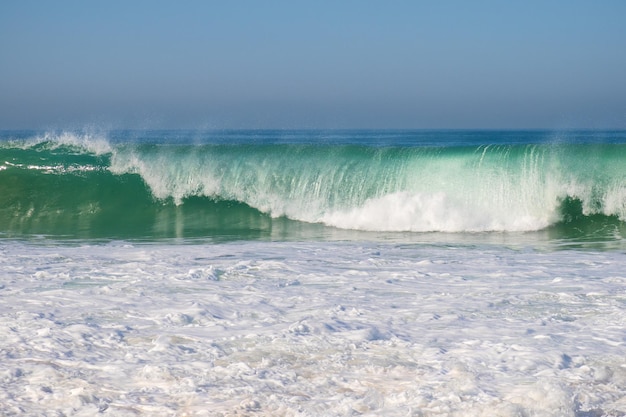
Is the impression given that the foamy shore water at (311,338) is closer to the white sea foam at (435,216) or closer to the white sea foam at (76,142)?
the white sea foam at (435,216)

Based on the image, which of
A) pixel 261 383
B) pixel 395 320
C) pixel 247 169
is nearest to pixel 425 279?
pixel 395 320

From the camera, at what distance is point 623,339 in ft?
14.5

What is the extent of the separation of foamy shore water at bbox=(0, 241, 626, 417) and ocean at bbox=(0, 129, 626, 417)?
16 mm

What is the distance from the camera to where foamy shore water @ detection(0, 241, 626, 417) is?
3.46 meters

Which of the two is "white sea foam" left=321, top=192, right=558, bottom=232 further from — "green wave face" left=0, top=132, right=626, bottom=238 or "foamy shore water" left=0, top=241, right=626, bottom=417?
"foamy shore water" left=0, top=241, right=626, bottom=417

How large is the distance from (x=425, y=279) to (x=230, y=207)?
8206 millimetres

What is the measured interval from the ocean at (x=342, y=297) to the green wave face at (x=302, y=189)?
0.20 feet

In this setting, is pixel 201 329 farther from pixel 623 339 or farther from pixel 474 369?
pixel 623 339

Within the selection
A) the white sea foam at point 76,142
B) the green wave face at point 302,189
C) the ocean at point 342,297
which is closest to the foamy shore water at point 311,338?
the ocean at point 342,297

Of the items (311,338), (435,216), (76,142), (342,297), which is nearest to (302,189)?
(435,216)

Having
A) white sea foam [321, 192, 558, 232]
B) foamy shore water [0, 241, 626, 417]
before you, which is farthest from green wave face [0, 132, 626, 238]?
foamy shore water [0, 241, 626, 417]

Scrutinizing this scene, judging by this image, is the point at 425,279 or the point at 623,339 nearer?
the point at 623,339

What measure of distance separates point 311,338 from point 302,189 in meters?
10.2

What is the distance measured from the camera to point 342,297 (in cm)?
575
